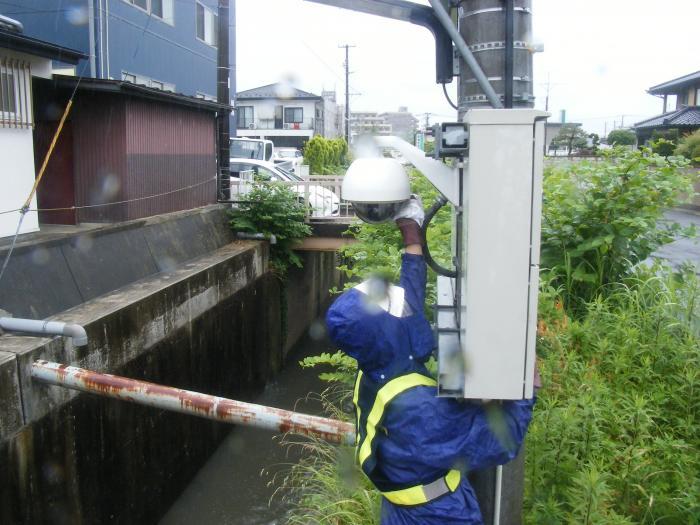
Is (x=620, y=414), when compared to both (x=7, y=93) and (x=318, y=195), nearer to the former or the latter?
(x=7, y=93)

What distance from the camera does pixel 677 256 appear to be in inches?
425

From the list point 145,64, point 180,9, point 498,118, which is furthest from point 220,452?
point 180,9

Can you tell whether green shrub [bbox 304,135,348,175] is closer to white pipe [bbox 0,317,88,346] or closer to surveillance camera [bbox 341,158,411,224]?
white pipe [bbox 0,317,88,346]

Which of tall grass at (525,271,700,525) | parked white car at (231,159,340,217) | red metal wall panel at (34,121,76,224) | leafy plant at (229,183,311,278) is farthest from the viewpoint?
parked white car at (231,159,340,217)

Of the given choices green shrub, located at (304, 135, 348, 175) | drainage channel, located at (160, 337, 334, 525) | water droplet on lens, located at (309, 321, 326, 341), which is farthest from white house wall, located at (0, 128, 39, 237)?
green shrub, located at (304, 135, 348, 175)

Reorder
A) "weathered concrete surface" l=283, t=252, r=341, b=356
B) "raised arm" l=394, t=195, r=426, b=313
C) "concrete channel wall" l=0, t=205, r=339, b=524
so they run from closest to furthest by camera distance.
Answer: "raised arm" l=394, t=195, r=426, b=313
"concrete channel wall" l=0, t=205, r=339, b=524
"weathered concrete surface" l=283, t=252, r=341, b=356

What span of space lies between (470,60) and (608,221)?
434 centimetres

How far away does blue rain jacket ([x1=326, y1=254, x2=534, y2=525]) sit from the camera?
2160 millimetres

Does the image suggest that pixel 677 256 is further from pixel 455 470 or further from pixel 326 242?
pixel 455 470

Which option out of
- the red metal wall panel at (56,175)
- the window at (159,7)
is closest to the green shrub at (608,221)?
the red metal wall panel at (56,175)

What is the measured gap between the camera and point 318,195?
1473 centimetres

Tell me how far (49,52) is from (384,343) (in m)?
8.46

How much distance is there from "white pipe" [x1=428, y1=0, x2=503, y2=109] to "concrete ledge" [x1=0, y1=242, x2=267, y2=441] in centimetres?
466

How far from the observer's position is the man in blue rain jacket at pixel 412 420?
2.16 m
